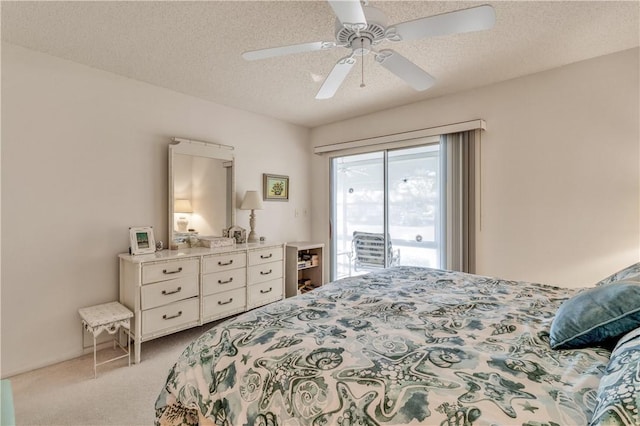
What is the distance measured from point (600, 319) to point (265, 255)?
2.84 meters

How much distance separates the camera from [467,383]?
0.86 meters

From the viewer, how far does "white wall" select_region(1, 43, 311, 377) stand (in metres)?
2.26

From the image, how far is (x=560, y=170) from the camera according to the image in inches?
106

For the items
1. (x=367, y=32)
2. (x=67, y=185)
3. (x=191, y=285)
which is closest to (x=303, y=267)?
(x=191, y=285)

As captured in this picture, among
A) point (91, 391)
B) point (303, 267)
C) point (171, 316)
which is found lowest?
point (91, 391)

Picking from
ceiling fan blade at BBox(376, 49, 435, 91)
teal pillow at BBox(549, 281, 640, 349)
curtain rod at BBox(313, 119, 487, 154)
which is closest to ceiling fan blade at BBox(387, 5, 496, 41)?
ceiling fan blade at BBox(376, 49, 435, 91)

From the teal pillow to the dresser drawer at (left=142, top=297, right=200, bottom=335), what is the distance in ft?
8.59

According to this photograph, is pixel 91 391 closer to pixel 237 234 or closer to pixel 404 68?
pixel 237 234

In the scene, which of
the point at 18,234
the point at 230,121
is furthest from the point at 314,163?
the point at 18,234

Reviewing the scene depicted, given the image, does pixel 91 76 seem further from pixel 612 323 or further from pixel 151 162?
pixel 612 323

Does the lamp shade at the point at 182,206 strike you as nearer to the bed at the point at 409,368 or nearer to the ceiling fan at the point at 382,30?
the ceiling fan at the point at 382,30

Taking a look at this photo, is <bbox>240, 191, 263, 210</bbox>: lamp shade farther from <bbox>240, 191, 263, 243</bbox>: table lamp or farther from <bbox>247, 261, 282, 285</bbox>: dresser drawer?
<bbox>247, 261, 282, 285</bbox>: dresser drawer

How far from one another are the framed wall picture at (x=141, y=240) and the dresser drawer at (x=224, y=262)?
50cm

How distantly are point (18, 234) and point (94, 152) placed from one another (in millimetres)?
832
